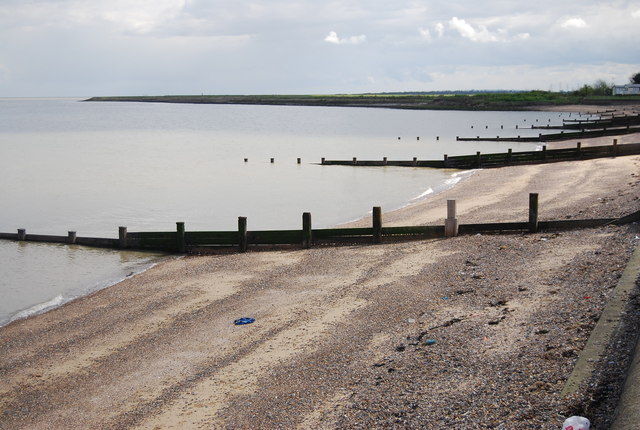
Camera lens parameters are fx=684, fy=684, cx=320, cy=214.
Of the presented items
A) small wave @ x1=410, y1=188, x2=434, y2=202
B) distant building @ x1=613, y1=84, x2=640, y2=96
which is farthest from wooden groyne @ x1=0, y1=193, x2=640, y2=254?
distant building @ x1=613, y1=84, x2=640, y2=96

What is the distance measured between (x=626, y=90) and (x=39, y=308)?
19688 cm

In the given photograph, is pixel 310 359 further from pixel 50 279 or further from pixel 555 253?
pixel 50 279

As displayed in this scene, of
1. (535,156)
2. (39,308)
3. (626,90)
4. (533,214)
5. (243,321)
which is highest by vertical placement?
(626,90)

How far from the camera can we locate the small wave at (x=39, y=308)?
690 inches

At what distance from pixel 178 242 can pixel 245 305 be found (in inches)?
301

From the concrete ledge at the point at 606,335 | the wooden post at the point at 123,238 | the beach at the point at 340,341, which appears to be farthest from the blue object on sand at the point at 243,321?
the wooden post at the point at 123,238

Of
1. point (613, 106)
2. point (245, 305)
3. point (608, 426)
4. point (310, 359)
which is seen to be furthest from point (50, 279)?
point (613, 106)

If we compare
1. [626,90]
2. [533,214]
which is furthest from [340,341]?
[626,90]

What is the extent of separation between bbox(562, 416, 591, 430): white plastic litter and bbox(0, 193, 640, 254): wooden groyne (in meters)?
11.7

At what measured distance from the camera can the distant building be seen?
185 meters

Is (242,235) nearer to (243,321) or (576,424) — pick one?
(243,321)

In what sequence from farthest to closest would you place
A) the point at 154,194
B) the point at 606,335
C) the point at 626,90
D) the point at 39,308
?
the point at 626,90 < the point at 154,194 < the point at 39,308 < the point at 606,335

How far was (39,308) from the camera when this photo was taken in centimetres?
1816

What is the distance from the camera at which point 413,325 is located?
12594 mm
